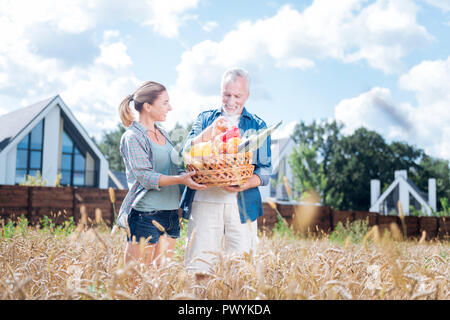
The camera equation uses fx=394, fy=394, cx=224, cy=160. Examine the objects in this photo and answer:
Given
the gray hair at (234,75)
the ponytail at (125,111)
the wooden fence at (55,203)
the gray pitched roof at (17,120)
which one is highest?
the gray pitched roof at (17,120)

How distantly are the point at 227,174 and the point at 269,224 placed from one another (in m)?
9.16

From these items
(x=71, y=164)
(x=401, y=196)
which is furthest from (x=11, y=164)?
(x=401, y=196)

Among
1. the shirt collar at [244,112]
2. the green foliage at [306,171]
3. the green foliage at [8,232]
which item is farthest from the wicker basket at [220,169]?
the green foliage at [306,171]

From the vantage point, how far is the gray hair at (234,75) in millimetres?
2750

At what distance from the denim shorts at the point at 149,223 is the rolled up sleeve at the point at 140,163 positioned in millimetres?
223

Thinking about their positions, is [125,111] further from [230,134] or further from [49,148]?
[49,148]

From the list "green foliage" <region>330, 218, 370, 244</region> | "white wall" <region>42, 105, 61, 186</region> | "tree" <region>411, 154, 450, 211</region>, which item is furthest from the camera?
"tree" <region>411, 154, 450, 211</region>

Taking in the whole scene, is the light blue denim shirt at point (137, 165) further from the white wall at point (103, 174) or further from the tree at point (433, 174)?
the tree at point (433, 174)

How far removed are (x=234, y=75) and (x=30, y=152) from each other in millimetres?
17271

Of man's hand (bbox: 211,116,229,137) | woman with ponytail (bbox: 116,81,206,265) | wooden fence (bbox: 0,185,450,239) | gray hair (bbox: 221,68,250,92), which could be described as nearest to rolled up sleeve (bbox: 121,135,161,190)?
woman with ponytail (bbox: 116,81,206,265)

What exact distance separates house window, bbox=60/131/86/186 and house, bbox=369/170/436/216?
21223 millimetres

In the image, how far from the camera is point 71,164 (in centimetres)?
1880

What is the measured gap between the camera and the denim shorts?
2783mm

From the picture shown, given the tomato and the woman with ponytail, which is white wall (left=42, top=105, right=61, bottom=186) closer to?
the woman with ponytail
